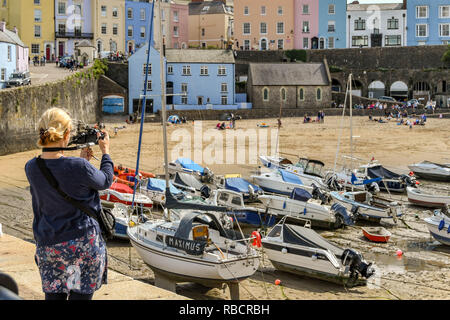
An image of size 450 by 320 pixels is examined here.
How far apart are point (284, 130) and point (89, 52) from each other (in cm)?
2137

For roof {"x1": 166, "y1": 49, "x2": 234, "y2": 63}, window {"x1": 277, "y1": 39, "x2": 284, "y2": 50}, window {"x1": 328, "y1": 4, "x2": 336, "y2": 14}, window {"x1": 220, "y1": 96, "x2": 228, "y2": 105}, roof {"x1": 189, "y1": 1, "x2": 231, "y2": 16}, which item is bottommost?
window {"x1": 220, "y1": 96, "x2": 228, "y2": 105}

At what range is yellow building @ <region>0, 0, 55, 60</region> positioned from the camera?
185 feet

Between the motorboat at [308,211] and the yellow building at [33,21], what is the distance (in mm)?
44788

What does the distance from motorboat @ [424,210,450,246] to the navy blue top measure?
13.7 m

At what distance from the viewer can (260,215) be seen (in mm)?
17469

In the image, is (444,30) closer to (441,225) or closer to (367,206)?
(367,206)

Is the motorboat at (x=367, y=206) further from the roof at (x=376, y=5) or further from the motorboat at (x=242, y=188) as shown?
the roof at (x=376, y=5)

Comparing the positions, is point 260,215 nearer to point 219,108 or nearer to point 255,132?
point 255,132

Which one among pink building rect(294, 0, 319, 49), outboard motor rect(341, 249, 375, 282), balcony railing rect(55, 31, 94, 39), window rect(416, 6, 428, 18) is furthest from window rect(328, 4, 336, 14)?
outboard motor rect(341, 249, 375, 282)

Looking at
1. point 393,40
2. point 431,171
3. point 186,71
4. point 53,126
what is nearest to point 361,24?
point 393,40

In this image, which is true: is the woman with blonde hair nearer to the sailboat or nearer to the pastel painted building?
the sailboat

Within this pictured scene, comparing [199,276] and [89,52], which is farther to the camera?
[89,52]
